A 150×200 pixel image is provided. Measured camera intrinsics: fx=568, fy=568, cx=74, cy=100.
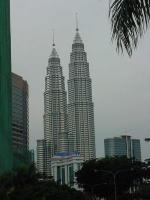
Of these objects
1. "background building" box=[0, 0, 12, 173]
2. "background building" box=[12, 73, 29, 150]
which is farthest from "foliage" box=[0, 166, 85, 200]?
"background building" box=[12, 73, 29, 150]

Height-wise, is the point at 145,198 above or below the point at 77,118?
below

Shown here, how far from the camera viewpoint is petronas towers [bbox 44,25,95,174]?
15788cm

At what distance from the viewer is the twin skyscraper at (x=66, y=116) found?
158m

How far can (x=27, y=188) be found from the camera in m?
51.7

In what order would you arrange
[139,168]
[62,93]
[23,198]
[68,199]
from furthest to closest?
[62,93] < [139,168] < [68,199] < [23,198]

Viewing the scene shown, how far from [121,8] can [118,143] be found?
157 m

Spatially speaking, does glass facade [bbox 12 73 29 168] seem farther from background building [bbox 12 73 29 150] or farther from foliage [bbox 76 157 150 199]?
A: foliage [bbox 76 157 150 199]

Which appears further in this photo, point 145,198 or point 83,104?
point 83,104

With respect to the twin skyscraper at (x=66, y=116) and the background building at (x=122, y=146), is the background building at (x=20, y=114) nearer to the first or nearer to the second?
the twin skyscraper at (x=66, y=116)

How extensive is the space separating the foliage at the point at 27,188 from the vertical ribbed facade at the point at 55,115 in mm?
110032

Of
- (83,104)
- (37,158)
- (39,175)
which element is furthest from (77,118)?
(39,175)

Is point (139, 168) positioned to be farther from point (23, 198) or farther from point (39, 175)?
point (23, 198)

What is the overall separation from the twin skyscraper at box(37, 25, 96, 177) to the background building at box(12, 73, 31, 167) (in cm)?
1737

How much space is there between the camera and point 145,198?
2813 inches
